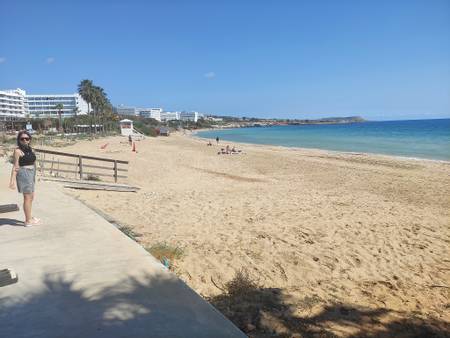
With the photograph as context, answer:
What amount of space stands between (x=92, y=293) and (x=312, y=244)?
4.69 meters

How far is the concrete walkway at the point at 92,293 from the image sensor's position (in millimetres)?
2803

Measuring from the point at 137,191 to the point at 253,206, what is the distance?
418 cm

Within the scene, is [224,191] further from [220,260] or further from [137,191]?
[220,260]

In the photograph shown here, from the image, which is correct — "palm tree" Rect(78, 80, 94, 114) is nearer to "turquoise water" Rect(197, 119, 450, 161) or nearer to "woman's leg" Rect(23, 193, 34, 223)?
"turquoise water" Rect(197, 119, 450, 161)

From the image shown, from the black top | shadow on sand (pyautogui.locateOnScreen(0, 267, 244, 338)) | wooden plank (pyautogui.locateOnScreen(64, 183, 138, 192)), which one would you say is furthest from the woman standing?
wooden plank (pyautogui.locateOnScreen(64, 183, 138, 192))

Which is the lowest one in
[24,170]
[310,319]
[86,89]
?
[310,319]

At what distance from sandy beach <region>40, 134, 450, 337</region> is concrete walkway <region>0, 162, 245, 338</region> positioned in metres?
0.84

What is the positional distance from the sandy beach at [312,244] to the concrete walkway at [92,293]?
2.75ft

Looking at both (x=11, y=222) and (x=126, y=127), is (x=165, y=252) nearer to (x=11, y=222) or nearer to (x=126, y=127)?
(x=11, y=222)

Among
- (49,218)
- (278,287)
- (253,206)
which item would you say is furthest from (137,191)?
(278,287)

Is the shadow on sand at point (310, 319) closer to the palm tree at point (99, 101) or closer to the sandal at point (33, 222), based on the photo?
the sandal at point (33, 222)

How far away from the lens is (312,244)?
7004 mm

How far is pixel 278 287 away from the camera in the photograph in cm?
501

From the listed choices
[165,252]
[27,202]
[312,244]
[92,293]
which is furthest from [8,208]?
[312,244]
